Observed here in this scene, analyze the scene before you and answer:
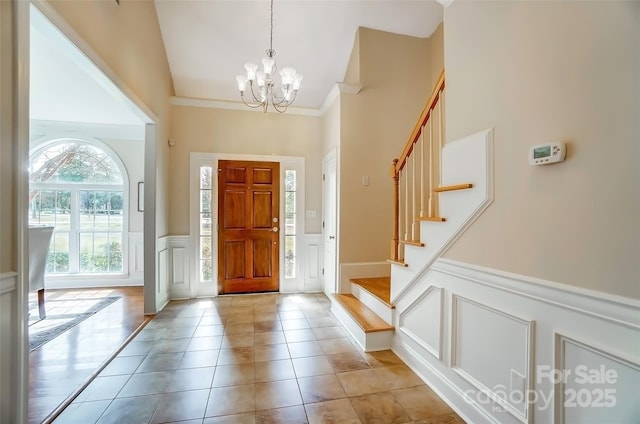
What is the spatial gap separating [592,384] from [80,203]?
6334 mm

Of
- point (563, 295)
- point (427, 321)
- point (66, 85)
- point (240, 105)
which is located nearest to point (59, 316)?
point (66, 85)

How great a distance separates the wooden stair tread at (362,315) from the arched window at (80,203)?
3999 mm

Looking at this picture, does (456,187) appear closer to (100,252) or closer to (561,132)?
(561,132)

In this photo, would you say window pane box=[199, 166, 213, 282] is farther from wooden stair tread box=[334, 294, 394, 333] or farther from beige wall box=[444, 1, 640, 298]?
beige wall box=[444, 1, 640, 298]

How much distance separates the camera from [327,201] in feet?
13.8

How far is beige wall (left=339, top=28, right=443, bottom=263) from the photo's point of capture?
3580mm

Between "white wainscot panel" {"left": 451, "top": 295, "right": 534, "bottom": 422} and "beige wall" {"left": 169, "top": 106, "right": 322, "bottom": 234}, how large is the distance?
2859 millimetres

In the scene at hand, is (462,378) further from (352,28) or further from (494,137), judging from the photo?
(352,28)

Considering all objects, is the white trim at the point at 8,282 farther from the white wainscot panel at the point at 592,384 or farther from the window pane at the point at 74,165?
the window pane at the point at 74,165

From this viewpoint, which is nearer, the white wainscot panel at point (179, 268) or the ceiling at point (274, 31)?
the ceiling at point (274, 31)

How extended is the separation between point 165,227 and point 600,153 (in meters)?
4.29

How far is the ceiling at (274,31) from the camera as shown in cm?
329

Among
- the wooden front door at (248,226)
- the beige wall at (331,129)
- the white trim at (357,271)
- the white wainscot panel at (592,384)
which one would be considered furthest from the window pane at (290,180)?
the white wainscot panel at (592,384)

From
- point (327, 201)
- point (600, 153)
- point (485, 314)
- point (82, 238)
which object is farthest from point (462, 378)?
point (82, 238)
